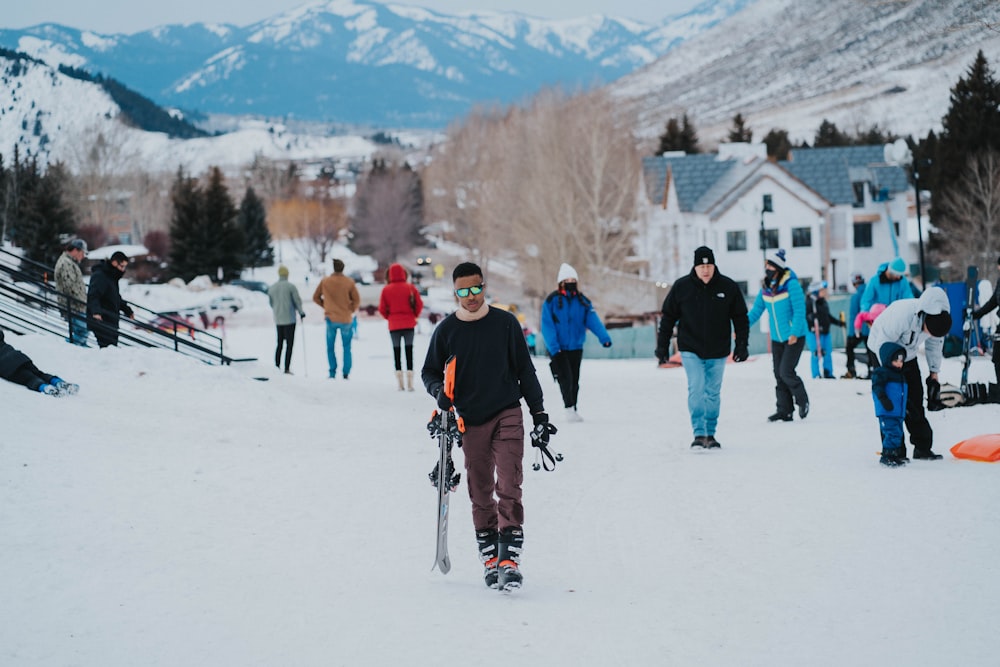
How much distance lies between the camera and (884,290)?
47.4 ft

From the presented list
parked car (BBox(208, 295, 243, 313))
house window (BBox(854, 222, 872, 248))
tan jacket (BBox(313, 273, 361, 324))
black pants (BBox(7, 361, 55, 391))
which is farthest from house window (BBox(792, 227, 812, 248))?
black pants (BBox(7, 361, 55, 391))

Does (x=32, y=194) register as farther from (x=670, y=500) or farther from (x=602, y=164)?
(x=670, y=500)

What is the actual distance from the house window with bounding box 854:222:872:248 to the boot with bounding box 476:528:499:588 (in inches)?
2528

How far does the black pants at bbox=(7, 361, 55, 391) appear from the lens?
11.0m

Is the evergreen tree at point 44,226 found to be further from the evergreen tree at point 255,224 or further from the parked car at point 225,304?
the evergreen tree at point 255,224

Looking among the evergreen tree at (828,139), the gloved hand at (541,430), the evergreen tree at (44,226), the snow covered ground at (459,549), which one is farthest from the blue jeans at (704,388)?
the evergreen tree at (828,139)

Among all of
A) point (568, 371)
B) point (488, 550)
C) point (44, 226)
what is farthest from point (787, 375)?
point (44, 226)

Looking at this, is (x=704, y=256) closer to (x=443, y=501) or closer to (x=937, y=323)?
(x=937, y=323)

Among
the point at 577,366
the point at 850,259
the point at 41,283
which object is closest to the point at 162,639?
the point at 577,366

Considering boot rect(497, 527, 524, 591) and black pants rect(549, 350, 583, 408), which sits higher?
black pants rect(549, 350, 583, 408)

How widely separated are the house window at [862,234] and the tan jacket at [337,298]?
54187 mm

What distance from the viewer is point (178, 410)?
12586 millimetres

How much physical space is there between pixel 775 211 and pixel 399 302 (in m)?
48.6

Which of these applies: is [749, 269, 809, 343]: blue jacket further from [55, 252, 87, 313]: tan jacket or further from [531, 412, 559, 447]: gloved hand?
[55, 252, 87, 313]: tan jacket
